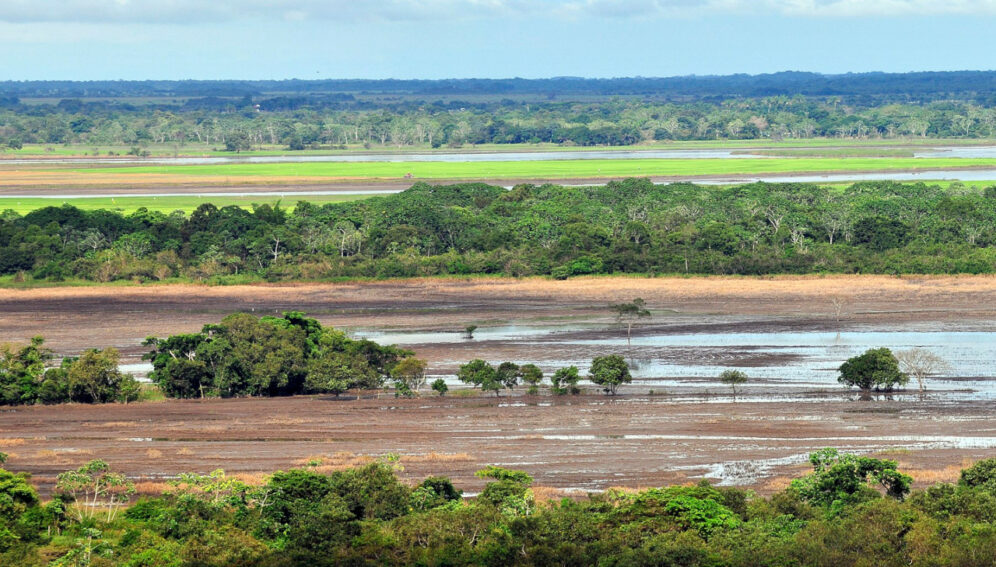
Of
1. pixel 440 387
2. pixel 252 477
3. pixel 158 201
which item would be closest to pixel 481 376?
pixel 440 387

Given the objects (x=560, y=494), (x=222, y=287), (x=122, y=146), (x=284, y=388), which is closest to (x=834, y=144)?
(x=122, y=146)

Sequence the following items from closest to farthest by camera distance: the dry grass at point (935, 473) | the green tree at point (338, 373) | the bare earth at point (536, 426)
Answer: the dry grass at point (935, 473) < the bare earth at point (536, 426) < the green tree at point (338, 373)

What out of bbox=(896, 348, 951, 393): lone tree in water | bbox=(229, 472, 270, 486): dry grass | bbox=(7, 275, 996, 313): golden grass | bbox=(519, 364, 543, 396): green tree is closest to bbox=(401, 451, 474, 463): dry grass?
bbox=(229, 472, 270, 486): dry grass

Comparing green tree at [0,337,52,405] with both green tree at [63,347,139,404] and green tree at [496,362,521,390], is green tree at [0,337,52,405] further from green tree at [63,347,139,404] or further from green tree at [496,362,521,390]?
green tree at [496,362,521,390]

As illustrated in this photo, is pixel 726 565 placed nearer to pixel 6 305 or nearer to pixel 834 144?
pixel 6 305

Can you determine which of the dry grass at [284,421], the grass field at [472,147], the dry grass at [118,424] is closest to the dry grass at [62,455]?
the dry grass at [118,424]

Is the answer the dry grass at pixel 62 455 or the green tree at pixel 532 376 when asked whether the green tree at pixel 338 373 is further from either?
the dry grass at pixel 62 455
